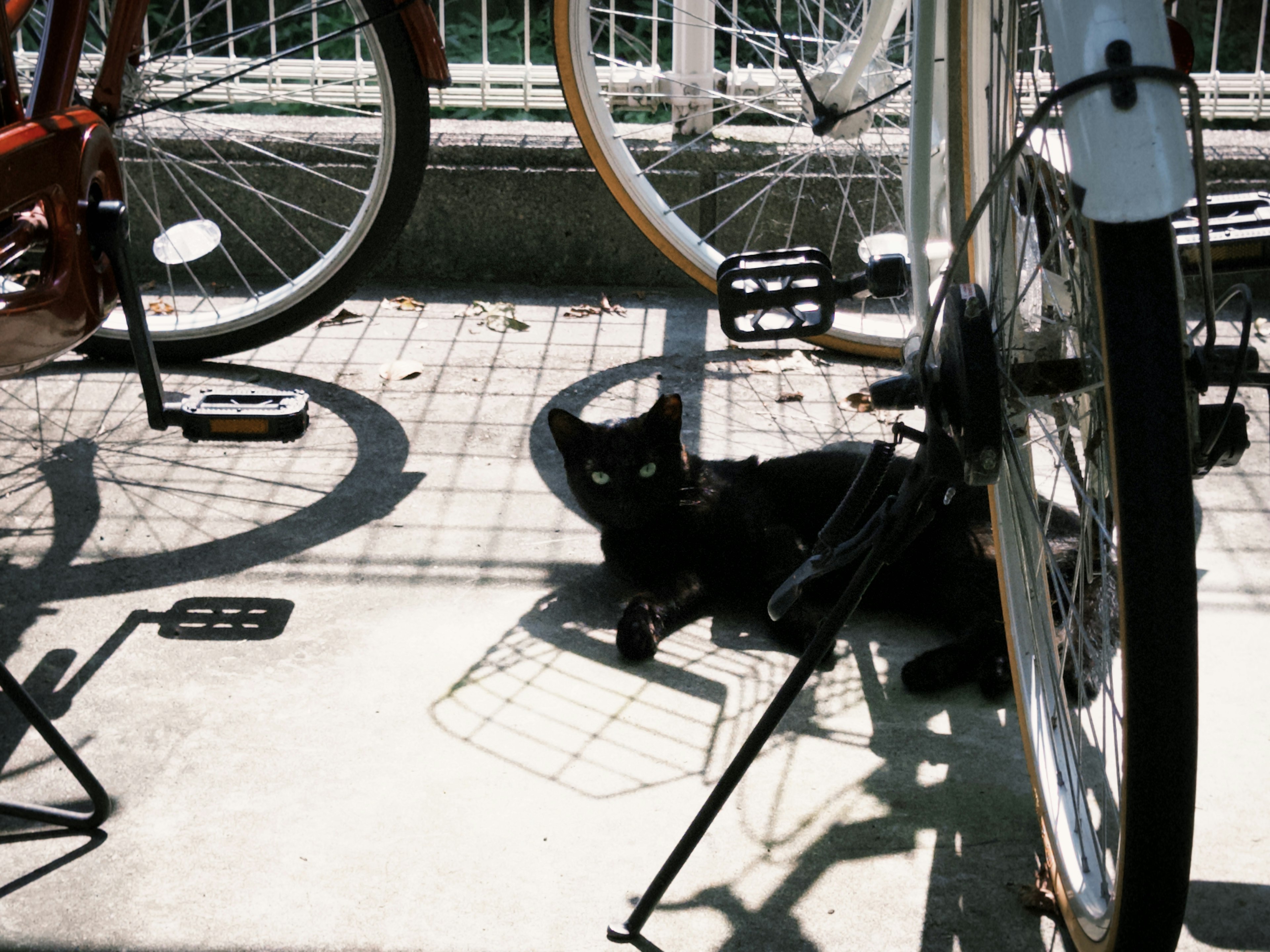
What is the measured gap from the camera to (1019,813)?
201 centimetres

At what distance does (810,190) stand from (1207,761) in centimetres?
271

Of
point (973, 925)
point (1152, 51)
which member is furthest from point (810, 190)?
point (1152, 51)

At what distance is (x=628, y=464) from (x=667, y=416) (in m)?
0.15

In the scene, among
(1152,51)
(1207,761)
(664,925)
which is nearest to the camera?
(1152,51)

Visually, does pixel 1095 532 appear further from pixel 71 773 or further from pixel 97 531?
pixel 97 531

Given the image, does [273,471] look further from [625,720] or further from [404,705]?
[625,720]

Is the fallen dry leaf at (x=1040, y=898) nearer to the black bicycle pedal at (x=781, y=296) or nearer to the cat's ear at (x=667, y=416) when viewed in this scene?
the black bicycle pedal at (x=781, y=296)

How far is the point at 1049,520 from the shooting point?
1805mm

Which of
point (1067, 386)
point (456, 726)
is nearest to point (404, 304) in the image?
point (456, 726)

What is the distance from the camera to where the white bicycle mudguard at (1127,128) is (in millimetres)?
1077

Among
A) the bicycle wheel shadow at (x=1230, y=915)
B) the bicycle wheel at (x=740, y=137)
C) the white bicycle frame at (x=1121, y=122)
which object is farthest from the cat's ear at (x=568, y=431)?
the white bicycle frame at (x=1121, y=122)

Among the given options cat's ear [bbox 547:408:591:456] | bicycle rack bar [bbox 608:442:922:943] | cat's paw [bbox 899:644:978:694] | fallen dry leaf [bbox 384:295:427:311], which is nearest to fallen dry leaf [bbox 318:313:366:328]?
fallen dry leaf [bbox 384:295:427:311]

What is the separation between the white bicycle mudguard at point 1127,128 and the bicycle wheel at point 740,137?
1997 mm

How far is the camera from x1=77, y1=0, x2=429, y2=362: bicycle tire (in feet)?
10.7
